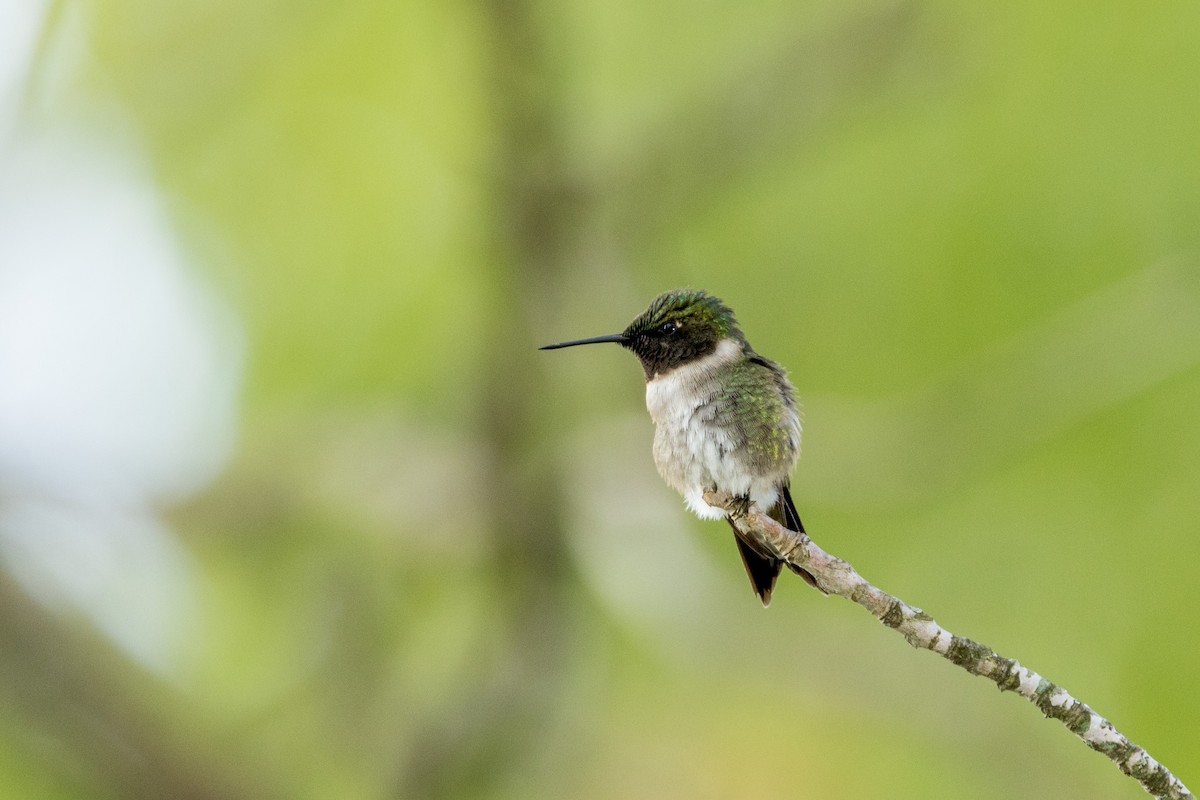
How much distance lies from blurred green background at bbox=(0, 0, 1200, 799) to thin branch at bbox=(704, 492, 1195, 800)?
120 inches

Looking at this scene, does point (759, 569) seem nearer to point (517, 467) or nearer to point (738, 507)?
point (738, 507)

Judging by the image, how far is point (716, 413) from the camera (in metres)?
3.49

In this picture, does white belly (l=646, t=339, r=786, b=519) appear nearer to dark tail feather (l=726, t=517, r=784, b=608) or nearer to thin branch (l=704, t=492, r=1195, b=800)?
dark tail feather (l=726, t=517, r=784, b=608)

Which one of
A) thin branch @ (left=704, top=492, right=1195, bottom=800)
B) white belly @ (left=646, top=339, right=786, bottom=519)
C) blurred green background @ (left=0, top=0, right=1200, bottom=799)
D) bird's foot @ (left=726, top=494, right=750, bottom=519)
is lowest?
thin branch @ (left=704, top=492, right=1195, bottom=800)

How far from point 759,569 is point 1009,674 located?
4.91ft

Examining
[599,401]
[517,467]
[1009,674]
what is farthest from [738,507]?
[599,401]

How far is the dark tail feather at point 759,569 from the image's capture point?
11.5ft

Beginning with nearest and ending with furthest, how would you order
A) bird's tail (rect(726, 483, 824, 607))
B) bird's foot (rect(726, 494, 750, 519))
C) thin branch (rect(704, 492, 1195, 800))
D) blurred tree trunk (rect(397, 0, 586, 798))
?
thin branch (rect(704, 492, 1195, 800))
bird's foot (rect(726, 494, 750, 519))
bird's tail (rect(726, 483, 824, 607))
blurred tree trunk (rect(397, 0, 586, 798))

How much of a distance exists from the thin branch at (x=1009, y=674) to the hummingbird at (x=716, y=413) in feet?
3.40

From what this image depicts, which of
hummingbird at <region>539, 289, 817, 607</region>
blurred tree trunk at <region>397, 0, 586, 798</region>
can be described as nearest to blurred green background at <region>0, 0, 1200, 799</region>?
blurred tree trunk at <region>397, 0, 586, 798</region>

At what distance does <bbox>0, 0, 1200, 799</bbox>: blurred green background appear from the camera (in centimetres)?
534

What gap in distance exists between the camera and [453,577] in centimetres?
689

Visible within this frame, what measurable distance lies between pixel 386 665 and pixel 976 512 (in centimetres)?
404

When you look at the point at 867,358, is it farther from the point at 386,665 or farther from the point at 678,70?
the point at 386,665
